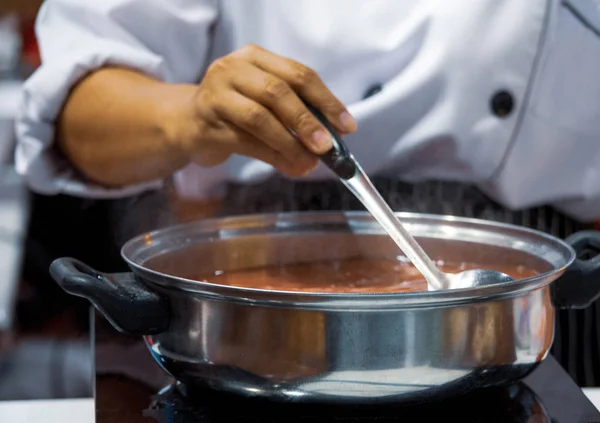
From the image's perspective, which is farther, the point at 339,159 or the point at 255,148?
the point at 255,148

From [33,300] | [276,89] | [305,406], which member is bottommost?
[33,300]

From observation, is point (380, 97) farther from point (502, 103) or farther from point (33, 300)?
point (33, 300)

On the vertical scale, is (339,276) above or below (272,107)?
below

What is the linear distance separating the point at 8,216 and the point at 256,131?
2.22m

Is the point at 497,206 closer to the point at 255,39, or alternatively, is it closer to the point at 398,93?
the point at 398,93

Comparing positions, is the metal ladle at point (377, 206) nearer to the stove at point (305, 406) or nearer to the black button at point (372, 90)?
the stove at point (305, 406)

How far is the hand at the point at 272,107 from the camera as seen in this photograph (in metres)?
0.86

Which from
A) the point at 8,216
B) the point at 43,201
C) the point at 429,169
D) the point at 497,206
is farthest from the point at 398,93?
the point at 8,216

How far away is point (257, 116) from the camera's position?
0.88 metres

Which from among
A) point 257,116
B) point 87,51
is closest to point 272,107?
point 257,116

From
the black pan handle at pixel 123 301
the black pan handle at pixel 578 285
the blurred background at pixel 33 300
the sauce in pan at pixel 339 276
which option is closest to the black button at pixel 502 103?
the sauce in pan at pixel 339 276

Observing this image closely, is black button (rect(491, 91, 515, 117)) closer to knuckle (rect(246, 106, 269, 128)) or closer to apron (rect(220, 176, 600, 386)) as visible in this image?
apron (rect(220, 176, 600, 386))

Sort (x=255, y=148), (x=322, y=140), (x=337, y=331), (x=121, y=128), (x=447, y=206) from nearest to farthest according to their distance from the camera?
(x=337, y=331), (x=322, y=140), (x=255, y=148), (x=121, y=128), (x=447, y=206)

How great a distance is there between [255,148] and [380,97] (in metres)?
0.32
